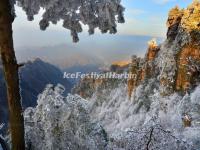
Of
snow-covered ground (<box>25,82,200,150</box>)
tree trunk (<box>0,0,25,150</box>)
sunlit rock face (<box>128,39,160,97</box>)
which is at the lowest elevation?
sunlit rock face (<box>128,39,160,97</box>)

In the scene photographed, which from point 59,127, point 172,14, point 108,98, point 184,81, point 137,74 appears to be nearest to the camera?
point 59,127

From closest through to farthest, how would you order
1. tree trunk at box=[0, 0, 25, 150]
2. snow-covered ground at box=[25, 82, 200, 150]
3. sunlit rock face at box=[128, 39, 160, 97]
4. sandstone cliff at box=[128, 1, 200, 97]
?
tree trunk at box=[0, 0, 25, 150] → snow-covered ground at box=[25, 82, 200, 150] → sandstone cliff at box=[128, 1, 200, 97] → sunlit rock face at box=[128, 39, 160, 97]

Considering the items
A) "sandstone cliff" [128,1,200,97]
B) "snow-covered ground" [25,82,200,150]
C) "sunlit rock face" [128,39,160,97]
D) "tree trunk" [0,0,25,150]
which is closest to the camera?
"tree trunk" [0,0,25,150]

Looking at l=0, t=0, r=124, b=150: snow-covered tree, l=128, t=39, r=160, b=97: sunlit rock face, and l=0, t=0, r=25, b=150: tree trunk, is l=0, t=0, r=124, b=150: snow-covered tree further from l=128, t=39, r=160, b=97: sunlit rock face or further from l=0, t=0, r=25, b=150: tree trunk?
l=128, t=39, r=160, b=97: sunlit rock face

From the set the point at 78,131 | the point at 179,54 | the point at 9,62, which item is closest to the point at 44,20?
the point at 9,62

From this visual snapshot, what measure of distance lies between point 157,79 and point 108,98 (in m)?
61.8

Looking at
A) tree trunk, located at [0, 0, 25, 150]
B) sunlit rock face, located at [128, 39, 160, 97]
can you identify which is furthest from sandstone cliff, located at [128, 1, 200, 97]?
tree trunk, located at [0, 0, 25, 150]

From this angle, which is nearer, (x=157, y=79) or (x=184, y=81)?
(x=184, y=81)

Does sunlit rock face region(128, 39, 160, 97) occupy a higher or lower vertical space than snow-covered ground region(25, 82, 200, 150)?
lower

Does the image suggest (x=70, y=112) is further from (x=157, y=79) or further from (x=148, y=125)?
(x=157, y=79)

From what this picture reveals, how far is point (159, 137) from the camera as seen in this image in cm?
976

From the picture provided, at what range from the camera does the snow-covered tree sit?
28.2 feet

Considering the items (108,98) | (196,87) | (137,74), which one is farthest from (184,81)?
(108,98)

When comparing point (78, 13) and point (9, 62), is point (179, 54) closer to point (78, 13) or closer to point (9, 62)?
point (78, 13)
